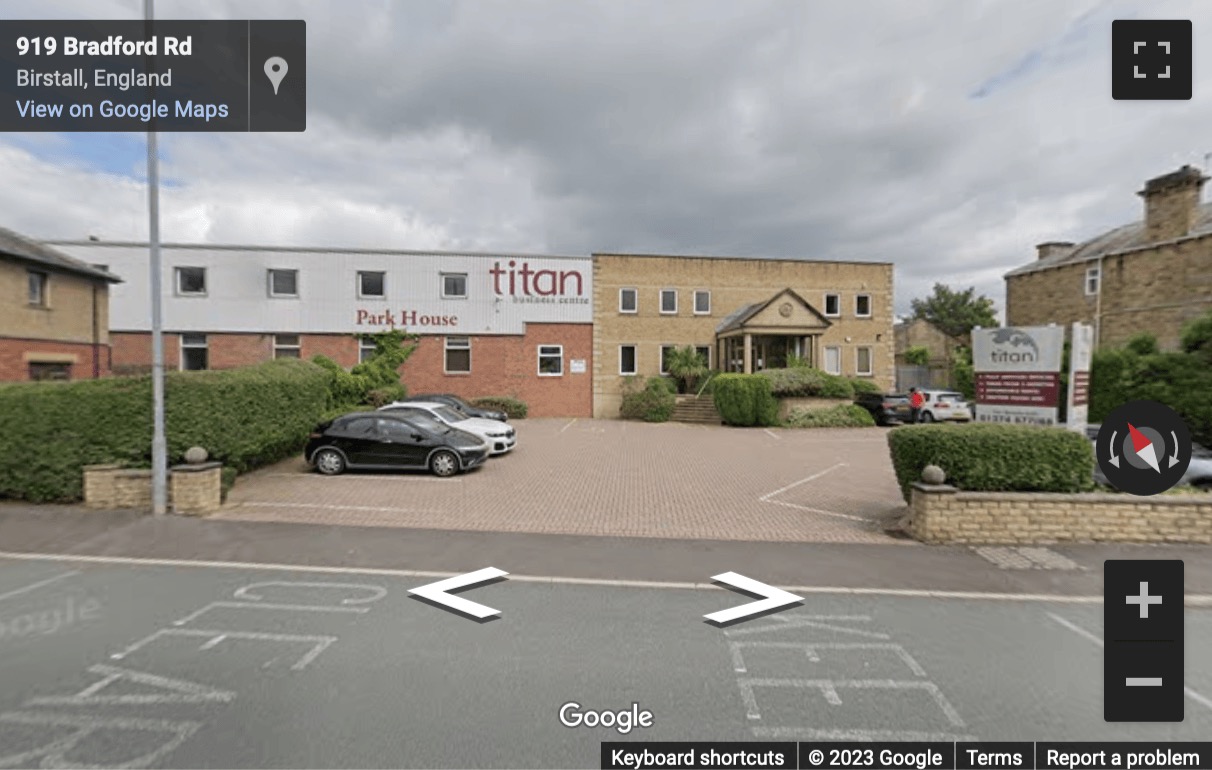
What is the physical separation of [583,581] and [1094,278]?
31.1 metres

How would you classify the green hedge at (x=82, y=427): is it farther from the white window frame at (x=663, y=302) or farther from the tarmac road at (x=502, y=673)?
the white window frame at (x=663, y=302)

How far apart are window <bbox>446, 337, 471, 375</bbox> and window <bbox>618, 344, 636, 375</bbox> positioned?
709cm

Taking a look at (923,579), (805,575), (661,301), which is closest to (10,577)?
(805,575)

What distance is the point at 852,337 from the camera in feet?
88.3

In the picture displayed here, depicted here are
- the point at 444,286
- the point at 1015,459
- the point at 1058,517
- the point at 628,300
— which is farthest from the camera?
the point at 628,300

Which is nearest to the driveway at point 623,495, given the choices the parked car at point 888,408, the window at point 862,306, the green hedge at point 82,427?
the green hedge at point 82,427

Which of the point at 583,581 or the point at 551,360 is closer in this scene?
the point at 583,581

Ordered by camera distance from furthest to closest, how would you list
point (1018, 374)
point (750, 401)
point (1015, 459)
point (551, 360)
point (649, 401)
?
1. point (551, 360)
2. point (649, 401)
3. point (750, 401)
4. point (1018, 374)
5. point (1015, 459)

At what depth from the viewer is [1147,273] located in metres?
22.6

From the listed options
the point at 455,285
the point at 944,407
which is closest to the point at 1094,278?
the point at 944,407

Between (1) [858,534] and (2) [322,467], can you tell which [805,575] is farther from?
(2) [322,467]

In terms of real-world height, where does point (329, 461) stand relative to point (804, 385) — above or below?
below

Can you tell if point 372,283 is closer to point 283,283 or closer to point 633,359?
point 283,283

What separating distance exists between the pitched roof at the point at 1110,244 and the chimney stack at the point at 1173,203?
30 cm
